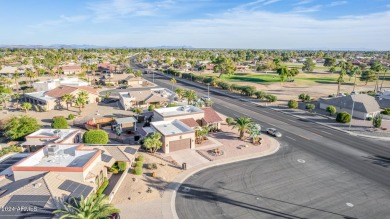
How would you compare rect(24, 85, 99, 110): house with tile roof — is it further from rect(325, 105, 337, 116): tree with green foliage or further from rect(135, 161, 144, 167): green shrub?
rect(325, 105, 337, 116): tree with green foliage

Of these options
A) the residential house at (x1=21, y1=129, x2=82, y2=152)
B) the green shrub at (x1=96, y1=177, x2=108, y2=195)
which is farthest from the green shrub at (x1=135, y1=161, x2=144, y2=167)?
the residential house at (x1=21, y1=129, x2=82, y2=152)

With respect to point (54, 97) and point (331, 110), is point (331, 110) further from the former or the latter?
point (54, 97)

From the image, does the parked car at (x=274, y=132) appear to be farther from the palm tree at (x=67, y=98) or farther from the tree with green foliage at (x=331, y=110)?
the palm tree at (x=67, y=98)

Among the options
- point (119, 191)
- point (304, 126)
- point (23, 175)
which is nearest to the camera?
point (23, 175)

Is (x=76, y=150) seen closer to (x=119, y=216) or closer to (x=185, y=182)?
(x=119, y=216)

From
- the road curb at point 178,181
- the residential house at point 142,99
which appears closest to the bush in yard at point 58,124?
the residential house at point 142,99

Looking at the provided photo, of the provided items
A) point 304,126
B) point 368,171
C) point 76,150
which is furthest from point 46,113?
point 368,171
